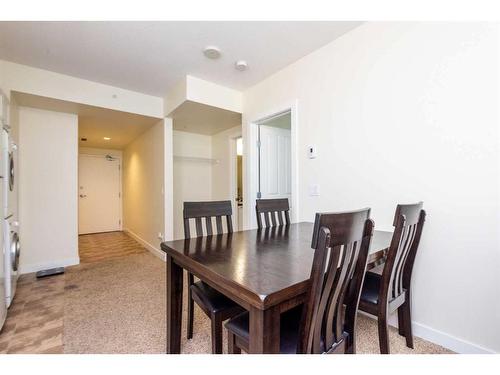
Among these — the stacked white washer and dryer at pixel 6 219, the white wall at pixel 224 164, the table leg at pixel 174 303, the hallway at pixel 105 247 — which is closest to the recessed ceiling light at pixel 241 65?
the white wall at pixel 224 164

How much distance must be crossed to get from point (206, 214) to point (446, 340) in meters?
1.85

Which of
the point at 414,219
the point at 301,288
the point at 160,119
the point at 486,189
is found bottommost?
the point at 301,288

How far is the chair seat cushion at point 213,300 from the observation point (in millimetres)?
1279

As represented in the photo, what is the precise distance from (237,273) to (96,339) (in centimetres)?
148

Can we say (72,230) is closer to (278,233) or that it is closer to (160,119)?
(160,119)

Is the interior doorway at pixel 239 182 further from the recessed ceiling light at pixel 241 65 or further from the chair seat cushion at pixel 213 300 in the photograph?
the chair seat cushion at pixel 213 300

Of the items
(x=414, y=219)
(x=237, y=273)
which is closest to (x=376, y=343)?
(x=414, y=219)

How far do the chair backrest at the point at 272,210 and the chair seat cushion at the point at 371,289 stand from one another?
87cm

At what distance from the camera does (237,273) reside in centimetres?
96

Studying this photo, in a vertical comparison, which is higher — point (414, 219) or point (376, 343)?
point (414, 219)

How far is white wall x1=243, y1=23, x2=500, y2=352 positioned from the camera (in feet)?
4.65

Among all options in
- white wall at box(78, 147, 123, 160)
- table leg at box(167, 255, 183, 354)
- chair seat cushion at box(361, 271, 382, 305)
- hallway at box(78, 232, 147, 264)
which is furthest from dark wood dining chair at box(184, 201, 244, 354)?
white wall at box(78, 147, 123, 160)

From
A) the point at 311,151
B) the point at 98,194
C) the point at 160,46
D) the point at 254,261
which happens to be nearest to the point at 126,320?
the point at 254,261

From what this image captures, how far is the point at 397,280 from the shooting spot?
143 centimetres
